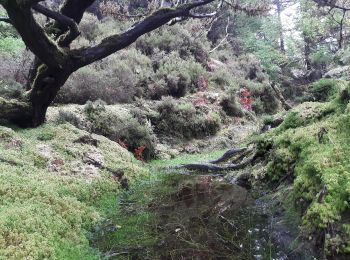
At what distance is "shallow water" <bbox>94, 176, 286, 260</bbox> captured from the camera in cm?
443

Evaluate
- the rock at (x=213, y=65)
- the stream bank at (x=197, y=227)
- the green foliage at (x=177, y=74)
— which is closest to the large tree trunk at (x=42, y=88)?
the stream bank at (x=197, y=227)

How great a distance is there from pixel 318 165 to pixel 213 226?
5.16 feet

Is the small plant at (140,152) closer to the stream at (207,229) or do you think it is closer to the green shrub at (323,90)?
the stream at (207,229)

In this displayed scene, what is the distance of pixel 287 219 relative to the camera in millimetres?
5102

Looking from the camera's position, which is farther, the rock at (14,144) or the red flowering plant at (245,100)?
the red flowering plant at (245,100)

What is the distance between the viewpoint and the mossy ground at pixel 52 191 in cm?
453

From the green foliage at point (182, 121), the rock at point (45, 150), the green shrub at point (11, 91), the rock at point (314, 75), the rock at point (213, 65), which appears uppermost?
the rock at point (314, 75)

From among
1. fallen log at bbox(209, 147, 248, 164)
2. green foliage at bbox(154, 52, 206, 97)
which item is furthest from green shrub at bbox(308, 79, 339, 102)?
green foliage at bbox(154, 52, 206, 97)

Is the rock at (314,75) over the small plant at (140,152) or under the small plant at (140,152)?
over

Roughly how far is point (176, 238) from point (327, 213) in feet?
6.03

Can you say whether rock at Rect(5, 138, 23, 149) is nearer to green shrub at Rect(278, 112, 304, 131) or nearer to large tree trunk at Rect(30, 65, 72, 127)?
large tree trunk at Rect(30, 65, 72, 127)

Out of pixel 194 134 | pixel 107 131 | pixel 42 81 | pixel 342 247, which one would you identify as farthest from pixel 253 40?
pixel 342 247

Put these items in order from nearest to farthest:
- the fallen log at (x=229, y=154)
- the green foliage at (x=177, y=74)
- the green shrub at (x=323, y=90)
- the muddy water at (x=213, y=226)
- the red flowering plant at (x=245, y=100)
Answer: the muddy water at (x=213, y=226) < the green shrub at (x=323, y=90) < the fallen log at (x=229, y=154) < the green foliage at (x=177, y=74) < the red flowering plant at (x=245, y=100)

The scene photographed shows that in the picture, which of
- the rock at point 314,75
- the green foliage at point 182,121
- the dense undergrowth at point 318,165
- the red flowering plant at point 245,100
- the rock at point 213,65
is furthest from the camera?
the rock at point 314,75
